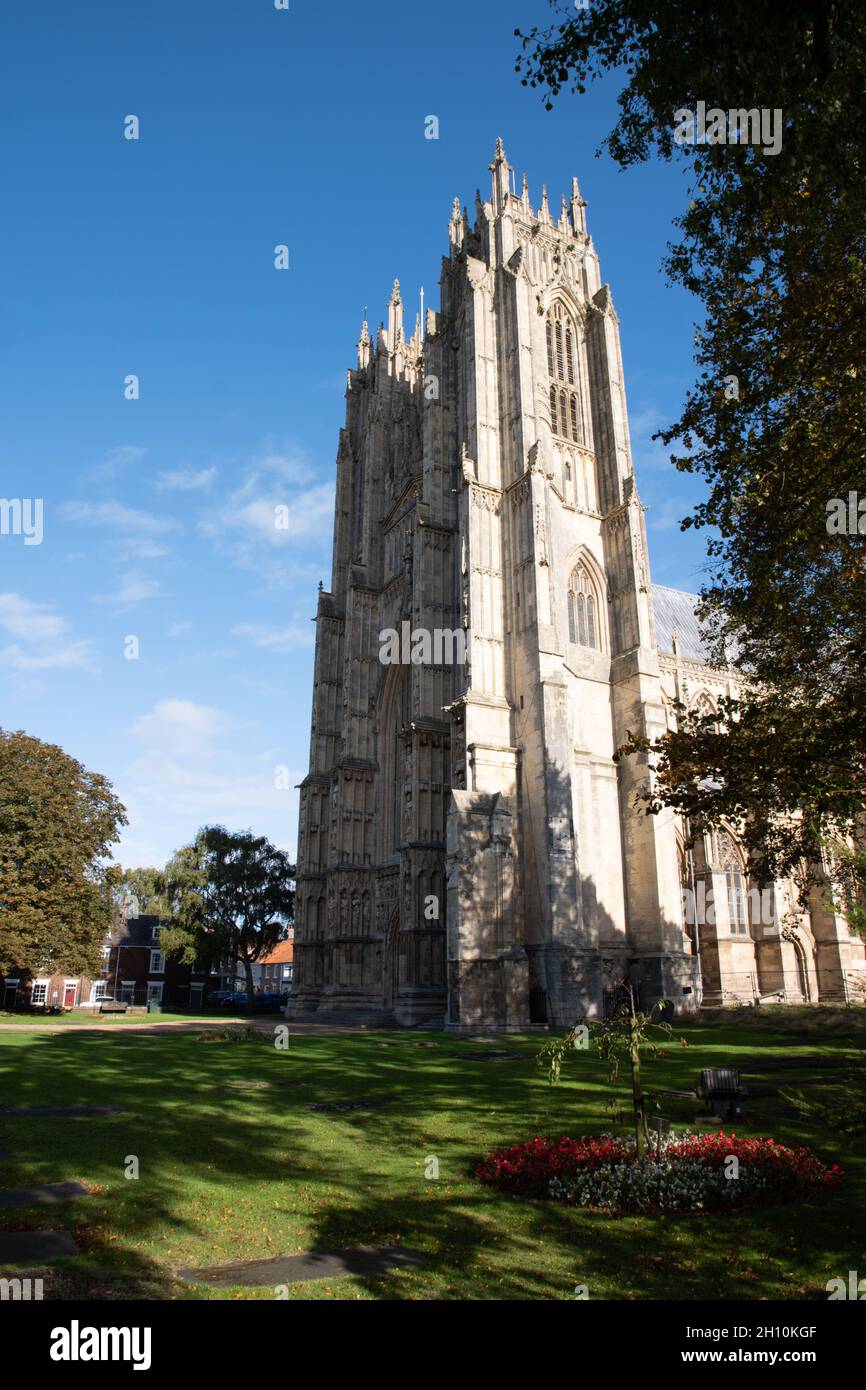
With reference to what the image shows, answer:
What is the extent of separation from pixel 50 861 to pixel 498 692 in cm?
2273

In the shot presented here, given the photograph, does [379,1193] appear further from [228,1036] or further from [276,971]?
[276,971]

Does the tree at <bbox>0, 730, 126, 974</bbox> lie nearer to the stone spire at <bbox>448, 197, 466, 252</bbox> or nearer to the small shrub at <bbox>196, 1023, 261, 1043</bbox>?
the small shrub at <bbox>196, 1023, 261, 1043</bbox>

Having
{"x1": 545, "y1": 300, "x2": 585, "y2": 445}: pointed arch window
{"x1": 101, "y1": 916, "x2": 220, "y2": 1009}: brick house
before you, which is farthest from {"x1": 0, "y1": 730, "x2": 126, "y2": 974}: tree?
{"x1": 545, "y1": 300, "x2": 585, "y2": 445}: pointed arch window

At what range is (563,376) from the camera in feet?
133

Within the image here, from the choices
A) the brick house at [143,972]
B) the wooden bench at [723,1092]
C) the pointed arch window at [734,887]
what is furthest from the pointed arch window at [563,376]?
the brick house at [143,972]

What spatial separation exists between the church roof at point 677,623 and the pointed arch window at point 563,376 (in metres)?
13.4

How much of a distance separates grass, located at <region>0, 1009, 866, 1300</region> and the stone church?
13.7 m

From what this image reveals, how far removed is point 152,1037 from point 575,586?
24.3 metres

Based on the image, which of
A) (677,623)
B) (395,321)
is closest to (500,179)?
(395,321)

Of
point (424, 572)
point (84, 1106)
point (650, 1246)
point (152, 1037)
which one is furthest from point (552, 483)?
point (650, 1246)

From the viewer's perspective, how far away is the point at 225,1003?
6562 centimetres

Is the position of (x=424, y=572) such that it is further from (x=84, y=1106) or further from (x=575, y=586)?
(x=84, y=1106)

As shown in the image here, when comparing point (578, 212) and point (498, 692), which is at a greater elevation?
point (578, 212)

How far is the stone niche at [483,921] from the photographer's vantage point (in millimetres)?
28188
